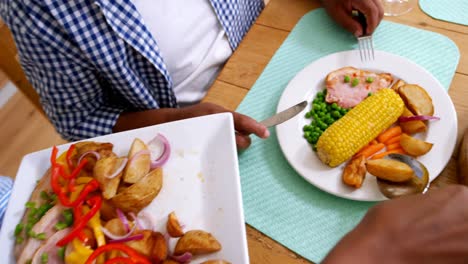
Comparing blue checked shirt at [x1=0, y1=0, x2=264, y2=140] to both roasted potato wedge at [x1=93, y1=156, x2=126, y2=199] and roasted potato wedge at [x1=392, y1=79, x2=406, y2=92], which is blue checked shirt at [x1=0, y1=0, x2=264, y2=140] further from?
roasted potato wedge at [x1=392, y1=79, x2=406, y2=92]

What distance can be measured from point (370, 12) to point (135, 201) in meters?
0.78

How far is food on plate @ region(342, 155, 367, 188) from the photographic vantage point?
2.60ft

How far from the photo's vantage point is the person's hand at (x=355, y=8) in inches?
40.3

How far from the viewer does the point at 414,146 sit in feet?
2.67

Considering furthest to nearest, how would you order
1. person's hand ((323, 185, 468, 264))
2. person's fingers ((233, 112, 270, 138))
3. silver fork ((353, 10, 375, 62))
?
silver fork ((353, 10, 375, 62)) → person's fingers ((233, 112, 270, 138)) → person's hand ((323, 185, 468, 264))

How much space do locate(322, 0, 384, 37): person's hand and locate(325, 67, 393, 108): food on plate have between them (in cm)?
15

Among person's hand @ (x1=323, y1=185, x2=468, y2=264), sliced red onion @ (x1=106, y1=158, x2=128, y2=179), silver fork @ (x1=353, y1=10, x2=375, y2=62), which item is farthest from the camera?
silver fork @ (x1=353, y1=10, x2=375, y2=62)

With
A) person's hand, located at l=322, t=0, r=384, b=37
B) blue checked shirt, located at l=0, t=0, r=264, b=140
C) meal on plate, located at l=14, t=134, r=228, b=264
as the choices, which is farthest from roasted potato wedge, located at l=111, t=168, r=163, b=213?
person's hand, located at l=322, t=0, r=384, b=37

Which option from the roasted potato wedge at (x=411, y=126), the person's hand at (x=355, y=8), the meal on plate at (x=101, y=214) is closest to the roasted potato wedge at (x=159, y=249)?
the meal on plate at (x=101, y=214)

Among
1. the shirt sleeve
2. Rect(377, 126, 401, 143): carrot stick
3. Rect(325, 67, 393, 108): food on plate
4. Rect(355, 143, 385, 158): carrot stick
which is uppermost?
the shirt sleeve

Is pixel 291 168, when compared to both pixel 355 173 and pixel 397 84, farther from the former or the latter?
pixel 397 84

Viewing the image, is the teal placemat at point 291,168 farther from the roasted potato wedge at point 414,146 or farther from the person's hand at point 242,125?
the roasted potato wedge at point 414,146

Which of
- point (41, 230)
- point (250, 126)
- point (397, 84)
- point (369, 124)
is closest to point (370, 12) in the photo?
point (397, 84)

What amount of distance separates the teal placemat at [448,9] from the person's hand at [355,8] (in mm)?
159
